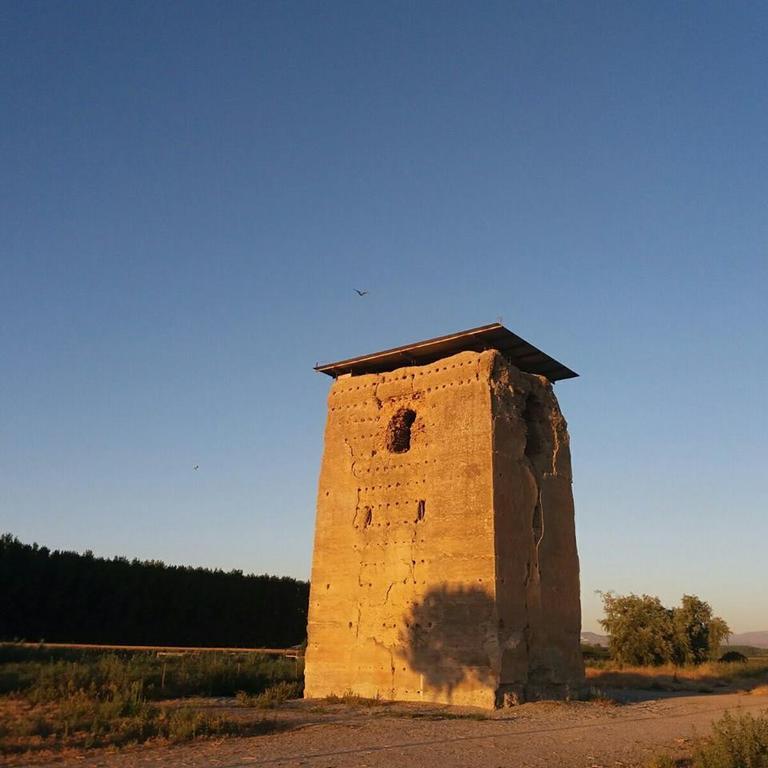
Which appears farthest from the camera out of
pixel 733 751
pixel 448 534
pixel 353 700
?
pixel 448 534

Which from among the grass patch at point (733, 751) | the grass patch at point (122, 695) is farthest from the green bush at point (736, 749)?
the grass patch at point (122, 695)

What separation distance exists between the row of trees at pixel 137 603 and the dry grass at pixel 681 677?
48.5 feet

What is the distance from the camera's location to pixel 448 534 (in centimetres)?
1299

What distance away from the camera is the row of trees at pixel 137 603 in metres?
26.2

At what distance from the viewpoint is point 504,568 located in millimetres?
12578

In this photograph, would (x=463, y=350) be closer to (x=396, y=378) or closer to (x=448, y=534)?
(x=396, y=378)

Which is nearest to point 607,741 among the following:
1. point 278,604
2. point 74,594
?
point 74,594

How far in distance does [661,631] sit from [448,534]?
53.3ft

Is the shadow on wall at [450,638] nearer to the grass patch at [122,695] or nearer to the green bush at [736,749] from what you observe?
the grass patch at [122,695]

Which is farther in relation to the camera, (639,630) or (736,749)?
(639,630)

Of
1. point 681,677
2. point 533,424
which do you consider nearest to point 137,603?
point 681,677

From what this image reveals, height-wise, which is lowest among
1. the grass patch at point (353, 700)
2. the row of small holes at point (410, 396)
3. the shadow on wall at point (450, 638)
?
the grass patch at point (353, 700)

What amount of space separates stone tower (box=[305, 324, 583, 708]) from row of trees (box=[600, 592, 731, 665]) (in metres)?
13.2

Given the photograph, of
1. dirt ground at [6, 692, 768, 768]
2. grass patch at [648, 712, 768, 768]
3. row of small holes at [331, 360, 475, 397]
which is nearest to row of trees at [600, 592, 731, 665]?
dirt ground at [6, 692, 768, 768]
